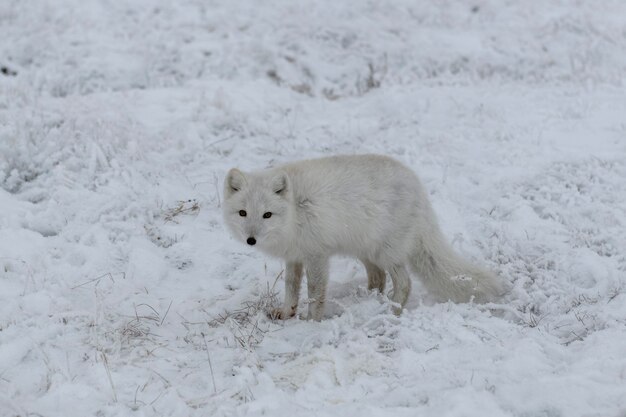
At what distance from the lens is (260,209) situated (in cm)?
542

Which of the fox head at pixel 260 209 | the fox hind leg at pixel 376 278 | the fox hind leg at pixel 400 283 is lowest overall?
the fox hind leg at pixel 376 278

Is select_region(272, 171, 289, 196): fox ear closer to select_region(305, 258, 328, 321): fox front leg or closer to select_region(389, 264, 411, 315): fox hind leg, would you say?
select_region(305, 258, 328, 321): fox front leg

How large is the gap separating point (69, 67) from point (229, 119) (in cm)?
402

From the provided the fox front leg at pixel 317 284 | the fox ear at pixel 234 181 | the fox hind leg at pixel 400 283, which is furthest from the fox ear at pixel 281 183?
the fox hind leg at pixel 400 283

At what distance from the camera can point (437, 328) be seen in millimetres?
4953

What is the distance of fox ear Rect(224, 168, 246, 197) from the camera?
5604mm

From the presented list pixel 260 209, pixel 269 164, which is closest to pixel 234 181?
pixel 260 209

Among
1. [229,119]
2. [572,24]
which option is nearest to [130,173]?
[229,119]

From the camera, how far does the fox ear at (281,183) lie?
550 cm

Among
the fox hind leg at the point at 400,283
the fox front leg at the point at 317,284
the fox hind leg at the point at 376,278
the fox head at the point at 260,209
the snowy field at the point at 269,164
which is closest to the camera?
the snowy field at the point at 269,164

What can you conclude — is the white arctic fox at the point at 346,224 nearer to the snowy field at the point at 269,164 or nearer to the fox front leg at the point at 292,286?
the fox front leg at the point at 292,286

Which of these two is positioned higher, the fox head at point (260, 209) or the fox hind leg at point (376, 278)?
the fox head at point (260, 209)

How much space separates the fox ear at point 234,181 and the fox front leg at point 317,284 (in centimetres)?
98

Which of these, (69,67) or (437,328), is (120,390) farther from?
(69,67)
